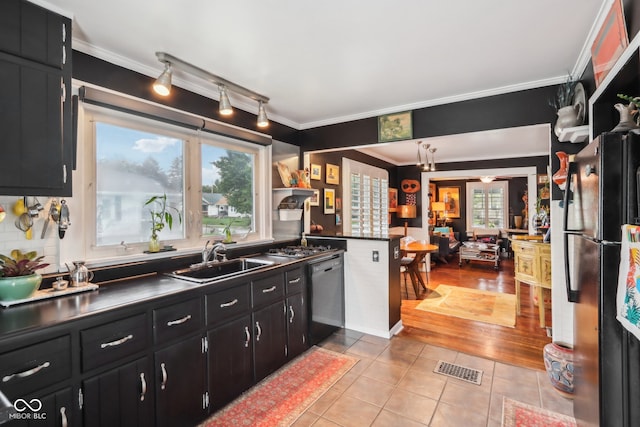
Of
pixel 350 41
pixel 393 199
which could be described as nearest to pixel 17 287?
pixel 350 41

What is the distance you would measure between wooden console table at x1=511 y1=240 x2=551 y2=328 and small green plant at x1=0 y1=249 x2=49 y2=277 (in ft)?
14.4

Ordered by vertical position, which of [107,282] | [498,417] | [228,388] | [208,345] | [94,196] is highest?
[94,196]

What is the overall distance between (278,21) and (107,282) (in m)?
2.00

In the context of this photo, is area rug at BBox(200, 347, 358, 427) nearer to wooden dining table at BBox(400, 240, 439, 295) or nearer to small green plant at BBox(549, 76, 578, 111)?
wooden dining table at BBox(400, 240, 439, 295)

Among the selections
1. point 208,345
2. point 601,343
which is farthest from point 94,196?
point 601,343

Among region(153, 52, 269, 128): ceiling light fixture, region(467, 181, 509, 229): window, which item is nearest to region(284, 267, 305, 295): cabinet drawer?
region(153, 52, 269, 128): ceiling light fixture

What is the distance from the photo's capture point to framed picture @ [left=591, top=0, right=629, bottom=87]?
1459mm

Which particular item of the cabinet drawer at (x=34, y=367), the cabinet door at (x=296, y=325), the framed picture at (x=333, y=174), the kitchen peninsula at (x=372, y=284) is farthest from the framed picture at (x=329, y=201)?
the cabinet drawer at (x=34, y=367)

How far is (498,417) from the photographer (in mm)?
2047

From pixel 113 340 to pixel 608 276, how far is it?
231cm

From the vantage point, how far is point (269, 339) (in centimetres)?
248

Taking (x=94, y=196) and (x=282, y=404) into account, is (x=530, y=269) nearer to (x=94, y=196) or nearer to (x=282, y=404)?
(x=282, y=404)

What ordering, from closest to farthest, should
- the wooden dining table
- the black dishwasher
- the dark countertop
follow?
the dark countertop
the black dishwasher
the wooden dining table

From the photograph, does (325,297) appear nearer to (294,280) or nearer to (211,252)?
(294,280)
